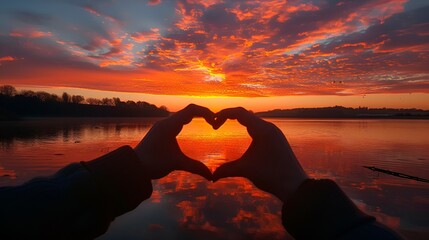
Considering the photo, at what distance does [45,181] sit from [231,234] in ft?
22.5

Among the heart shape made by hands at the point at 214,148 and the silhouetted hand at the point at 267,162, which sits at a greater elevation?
the silhouetted hand at the point at 267,162

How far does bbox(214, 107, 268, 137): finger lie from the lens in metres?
2.60

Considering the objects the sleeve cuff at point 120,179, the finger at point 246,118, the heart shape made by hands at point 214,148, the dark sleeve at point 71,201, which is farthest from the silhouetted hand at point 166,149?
the heart shape made by hands at point 214,148

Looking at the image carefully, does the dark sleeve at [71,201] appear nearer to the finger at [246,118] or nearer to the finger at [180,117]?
the finger at [180,117]

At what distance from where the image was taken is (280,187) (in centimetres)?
242

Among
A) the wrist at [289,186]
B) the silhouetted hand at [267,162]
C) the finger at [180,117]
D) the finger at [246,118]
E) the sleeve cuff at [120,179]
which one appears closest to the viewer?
the sleeve cuff at [120,179]

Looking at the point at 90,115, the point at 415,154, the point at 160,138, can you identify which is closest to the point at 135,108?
the point at 90,115

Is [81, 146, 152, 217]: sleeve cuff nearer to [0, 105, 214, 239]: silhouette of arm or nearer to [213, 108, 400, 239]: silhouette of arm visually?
[0, 105, 214, 239]: silhouette of arm

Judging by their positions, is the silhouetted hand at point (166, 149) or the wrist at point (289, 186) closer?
the wrist at point (289, 186)

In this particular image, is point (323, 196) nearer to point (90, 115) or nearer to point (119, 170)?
point (119, 170)

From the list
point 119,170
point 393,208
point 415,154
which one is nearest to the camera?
point 119,170

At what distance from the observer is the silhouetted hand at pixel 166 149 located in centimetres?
263

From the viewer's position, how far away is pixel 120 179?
195 cm

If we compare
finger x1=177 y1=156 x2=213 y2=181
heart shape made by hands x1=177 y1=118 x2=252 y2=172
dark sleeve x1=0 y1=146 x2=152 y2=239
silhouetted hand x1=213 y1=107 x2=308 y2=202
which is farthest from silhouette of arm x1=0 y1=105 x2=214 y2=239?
heart shape made by hands x1=177 y1=118 x2=252 y2=172
